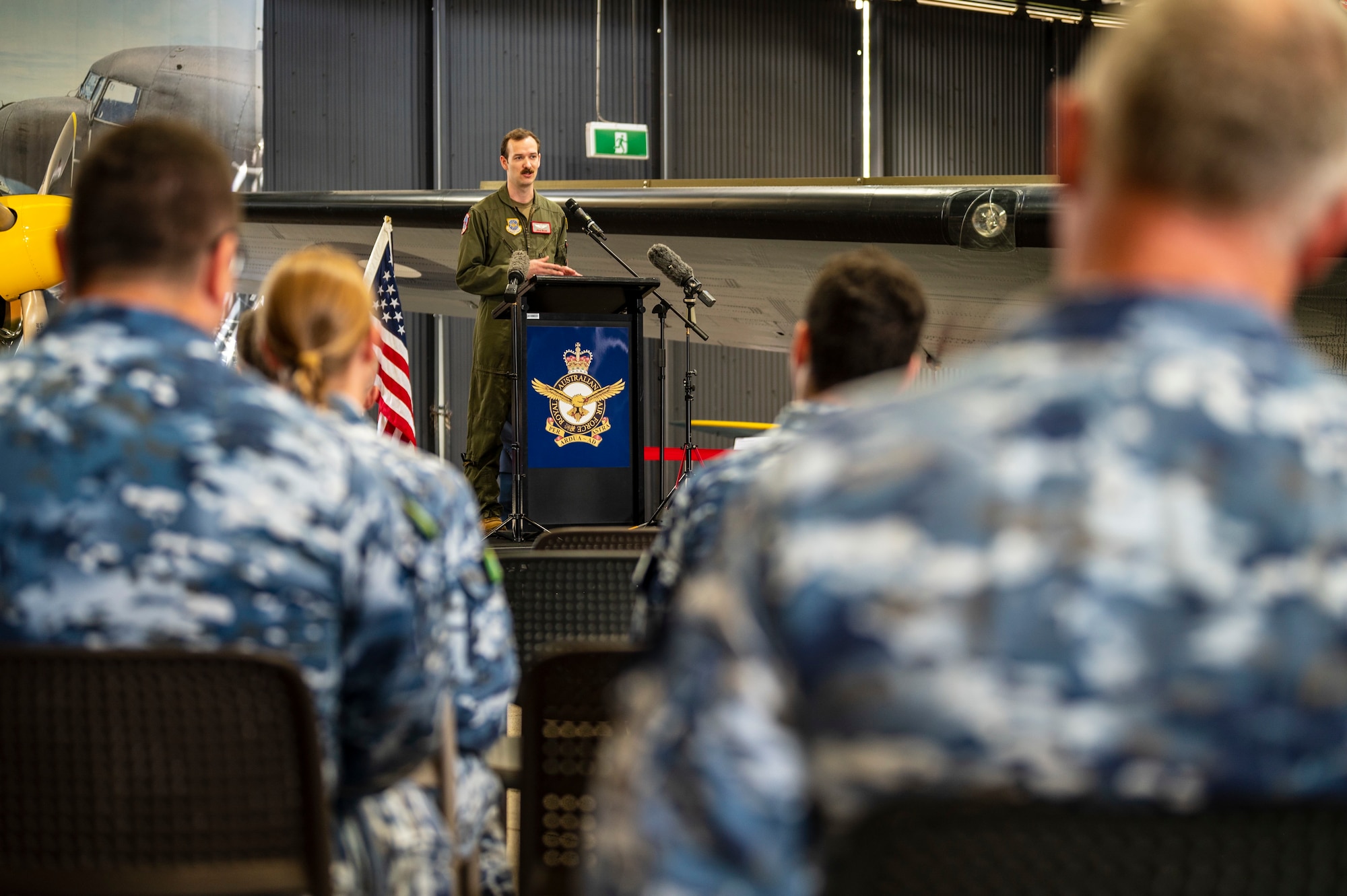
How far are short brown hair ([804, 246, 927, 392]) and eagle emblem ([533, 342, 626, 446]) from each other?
3586 mm

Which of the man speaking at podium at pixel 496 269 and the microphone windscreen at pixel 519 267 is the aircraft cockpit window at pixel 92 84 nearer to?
the man speaking at podium at pixel 496 269

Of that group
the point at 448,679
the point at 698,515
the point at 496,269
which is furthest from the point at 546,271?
the point at 448,679

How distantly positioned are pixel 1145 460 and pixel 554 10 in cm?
1273

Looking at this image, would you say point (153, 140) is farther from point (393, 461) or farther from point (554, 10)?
point (554, 10)

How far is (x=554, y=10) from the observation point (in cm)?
1243

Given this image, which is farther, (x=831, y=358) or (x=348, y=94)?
(x=348, y=94)

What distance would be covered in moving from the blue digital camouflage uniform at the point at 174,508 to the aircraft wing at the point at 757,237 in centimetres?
477

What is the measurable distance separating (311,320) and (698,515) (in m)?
0.56

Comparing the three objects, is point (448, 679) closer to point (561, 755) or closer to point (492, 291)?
point (561, 755)

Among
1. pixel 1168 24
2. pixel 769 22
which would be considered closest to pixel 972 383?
pixel 1168 24

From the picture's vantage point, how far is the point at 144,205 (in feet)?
4.14

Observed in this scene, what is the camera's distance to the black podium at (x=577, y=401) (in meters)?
5.23

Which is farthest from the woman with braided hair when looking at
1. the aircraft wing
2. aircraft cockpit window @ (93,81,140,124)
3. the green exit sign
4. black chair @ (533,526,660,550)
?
aircraft cockpit window @ (93,81,140,124)

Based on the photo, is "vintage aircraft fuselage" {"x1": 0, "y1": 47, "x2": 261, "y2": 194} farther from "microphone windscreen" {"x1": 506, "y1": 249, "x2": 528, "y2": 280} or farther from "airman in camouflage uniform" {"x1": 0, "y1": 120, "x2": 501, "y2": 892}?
"airman in camouflage uniform" {"x1": 0, "y1": 120, "x2": 501, "y2": 892}
